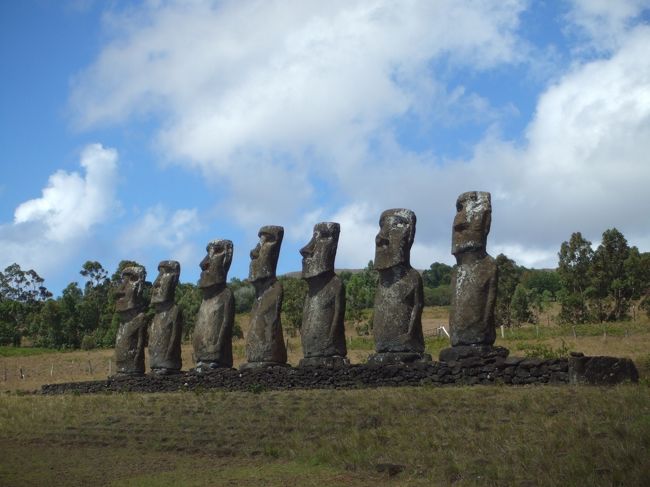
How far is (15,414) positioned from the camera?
1794 centimetres

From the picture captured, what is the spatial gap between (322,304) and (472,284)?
3711 mm

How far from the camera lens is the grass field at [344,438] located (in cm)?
986

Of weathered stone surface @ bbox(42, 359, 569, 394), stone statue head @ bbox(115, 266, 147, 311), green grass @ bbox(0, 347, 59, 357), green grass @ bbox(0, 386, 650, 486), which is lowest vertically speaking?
green grass @ bbox(0, 386, 650, 486)

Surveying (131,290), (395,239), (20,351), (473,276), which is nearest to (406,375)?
(473,276)

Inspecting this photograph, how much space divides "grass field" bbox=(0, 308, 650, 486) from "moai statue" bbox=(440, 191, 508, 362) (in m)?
1.76

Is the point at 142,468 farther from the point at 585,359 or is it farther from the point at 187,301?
the point at 187,301

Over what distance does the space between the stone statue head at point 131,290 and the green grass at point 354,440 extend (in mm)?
6210

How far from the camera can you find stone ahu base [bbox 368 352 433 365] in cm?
1598

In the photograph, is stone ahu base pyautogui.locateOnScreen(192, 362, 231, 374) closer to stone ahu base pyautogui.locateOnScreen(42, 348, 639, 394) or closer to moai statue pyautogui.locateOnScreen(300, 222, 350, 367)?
stone ahu base pyautogui.locateOnScreen(42, 348, 639, 394)

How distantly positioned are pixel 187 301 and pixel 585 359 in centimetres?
4343

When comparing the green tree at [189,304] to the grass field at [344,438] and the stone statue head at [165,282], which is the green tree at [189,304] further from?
the grass field at [344,438]

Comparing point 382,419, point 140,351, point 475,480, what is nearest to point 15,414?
point 140,351

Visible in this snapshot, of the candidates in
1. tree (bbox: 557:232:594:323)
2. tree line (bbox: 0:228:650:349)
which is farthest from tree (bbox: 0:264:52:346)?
tree (bbox: 557:232:594:323)

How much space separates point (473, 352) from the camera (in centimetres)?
1489
